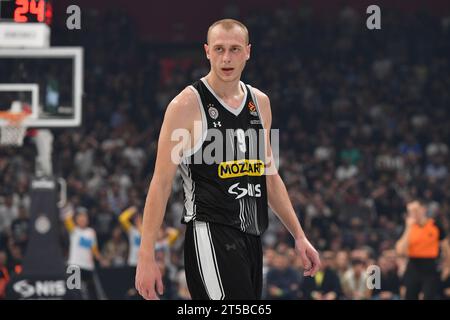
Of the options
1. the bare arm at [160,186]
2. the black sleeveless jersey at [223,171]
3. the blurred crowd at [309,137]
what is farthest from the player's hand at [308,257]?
the blurred crowd at [309,137]

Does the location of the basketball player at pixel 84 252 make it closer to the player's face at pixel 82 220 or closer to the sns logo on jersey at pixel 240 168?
the player's face at pixel 82 220

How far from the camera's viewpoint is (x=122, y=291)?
46.8 feet

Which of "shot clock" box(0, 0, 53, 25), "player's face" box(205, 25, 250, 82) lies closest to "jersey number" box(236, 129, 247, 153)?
"player's face" box(205, 25, 250, 82)

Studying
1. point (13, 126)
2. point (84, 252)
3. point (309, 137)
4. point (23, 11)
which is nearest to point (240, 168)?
point (23, 11)

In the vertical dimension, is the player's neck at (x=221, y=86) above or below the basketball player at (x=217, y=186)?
above

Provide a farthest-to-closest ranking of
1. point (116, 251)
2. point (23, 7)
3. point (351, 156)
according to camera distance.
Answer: point (351, 156)
point (116, 251)
point (23, 7)

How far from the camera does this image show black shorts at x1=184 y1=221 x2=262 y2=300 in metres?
4.82

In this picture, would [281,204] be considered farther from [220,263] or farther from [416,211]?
[416,211]

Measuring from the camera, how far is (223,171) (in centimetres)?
491

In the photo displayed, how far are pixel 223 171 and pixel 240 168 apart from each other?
0.10m

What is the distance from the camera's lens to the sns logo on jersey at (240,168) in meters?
4.91

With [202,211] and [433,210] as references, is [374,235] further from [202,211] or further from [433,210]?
[202,211]
